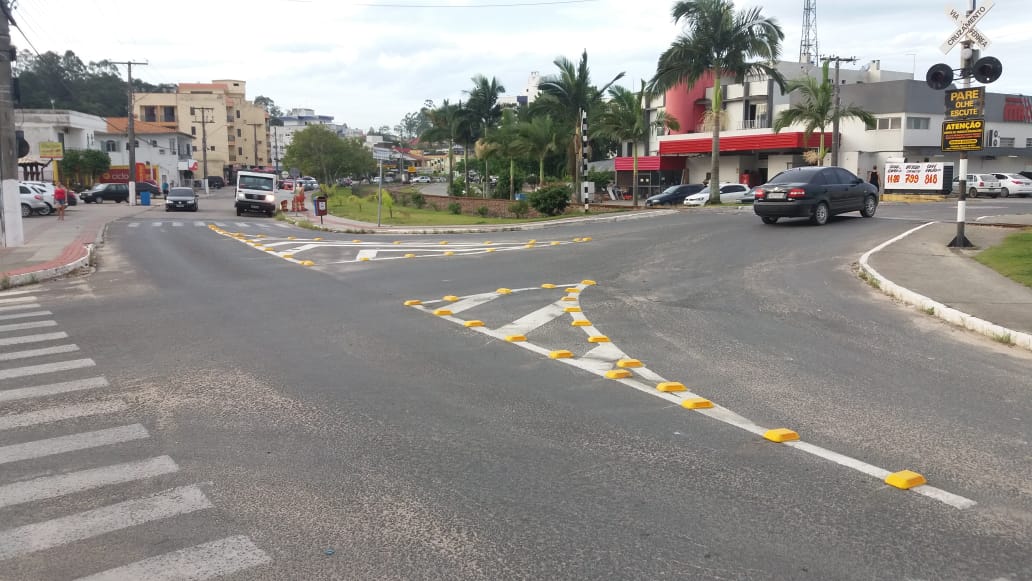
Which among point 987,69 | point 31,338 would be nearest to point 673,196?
point 987,69

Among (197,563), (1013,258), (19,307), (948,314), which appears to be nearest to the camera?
(197,563)

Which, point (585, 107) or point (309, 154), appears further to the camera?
point (309, 154)

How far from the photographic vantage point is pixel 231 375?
25.3ft

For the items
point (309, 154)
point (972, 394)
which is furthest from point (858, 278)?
point (309, 154)

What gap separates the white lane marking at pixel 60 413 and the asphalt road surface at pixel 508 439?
0.03m

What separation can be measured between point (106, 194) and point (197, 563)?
60.6 metres

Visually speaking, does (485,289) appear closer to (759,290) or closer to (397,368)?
(759,290)

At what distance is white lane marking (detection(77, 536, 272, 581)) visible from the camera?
385 cm

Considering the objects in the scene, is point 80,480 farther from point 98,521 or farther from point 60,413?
point 60,413

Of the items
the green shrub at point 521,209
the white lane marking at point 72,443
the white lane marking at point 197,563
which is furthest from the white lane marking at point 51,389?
the green shrub at point 521,209

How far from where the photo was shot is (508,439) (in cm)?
577

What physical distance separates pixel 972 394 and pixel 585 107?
3717cm

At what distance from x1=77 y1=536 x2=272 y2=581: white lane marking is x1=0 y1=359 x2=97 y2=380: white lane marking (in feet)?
15.4

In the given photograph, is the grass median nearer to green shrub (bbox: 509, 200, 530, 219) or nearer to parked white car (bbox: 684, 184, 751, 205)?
green shrub (bbox: 509, 200, 530, 219)
